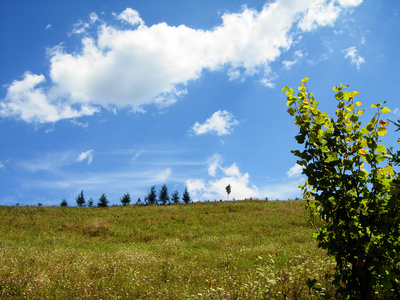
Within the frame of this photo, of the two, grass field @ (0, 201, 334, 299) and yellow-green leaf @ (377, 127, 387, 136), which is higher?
yellow-green leaf @ (377, 127, 387, 136)

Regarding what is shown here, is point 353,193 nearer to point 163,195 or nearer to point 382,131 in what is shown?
point 382,131

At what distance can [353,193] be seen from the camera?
13.0ft

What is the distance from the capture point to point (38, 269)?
8.39 m


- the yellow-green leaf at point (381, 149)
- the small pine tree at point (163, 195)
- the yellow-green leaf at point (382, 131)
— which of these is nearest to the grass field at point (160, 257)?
the yellow-green leaf at point (381, 149)

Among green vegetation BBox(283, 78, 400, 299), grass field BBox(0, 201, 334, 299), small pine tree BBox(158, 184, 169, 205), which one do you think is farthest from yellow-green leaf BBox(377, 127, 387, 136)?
small pine tree BBox(158, 184, 169, 205)

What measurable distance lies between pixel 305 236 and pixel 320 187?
47.5 ft

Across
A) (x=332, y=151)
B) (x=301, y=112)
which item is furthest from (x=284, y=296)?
(x=301, y=112)

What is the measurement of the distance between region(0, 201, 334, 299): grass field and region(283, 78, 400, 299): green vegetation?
1.12m

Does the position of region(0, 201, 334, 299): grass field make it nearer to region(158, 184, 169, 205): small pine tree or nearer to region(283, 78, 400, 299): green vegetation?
region(283, 78, 400, 299): green vegetation

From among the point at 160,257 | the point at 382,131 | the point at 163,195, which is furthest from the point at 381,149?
the point at 163,195

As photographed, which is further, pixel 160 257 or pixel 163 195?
pixel 163 195

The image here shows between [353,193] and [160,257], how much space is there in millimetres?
9649

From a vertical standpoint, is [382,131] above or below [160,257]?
above

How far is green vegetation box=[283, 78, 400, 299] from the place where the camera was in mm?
3662
